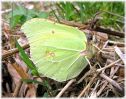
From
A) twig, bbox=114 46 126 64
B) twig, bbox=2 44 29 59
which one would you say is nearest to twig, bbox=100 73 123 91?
twig, bbox=114 46 126 64

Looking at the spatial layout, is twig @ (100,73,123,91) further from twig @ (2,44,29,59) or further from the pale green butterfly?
twig @ (2,44,29,59)

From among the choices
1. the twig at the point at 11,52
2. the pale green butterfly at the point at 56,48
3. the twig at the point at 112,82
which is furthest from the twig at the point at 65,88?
the twig at the point at 11,52

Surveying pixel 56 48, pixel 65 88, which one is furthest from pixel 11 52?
pixel 65 88

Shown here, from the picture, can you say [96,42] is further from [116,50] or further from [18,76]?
[18,76]

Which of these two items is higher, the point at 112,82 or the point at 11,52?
the point at 11,52

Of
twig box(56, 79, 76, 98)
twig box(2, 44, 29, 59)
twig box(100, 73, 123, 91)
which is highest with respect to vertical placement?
twig box(2, 44, 29, 59)

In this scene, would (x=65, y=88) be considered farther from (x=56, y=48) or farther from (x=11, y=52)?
(x=11, y=52)

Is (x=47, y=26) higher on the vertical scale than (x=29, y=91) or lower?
higher

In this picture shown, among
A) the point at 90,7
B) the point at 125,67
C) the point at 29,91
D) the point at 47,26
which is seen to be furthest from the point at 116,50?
the point at 90,7
